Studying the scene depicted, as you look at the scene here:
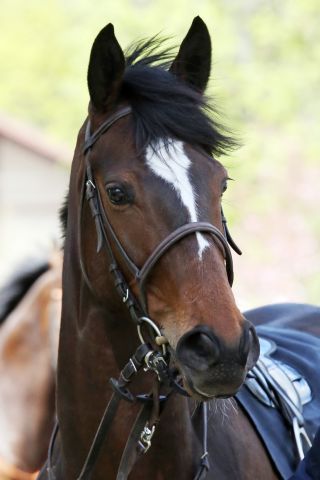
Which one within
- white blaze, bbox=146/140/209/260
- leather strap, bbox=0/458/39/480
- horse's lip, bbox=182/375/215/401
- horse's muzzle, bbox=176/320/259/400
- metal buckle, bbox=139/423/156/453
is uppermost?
white blaze, bbox=146/140/209/260

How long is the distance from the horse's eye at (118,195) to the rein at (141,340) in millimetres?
85

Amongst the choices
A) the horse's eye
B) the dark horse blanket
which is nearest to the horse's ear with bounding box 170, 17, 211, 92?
Result: the horse's eye

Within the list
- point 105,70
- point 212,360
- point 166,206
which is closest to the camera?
point 212,360

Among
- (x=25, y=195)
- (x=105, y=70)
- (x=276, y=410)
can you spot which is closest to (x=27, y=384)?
(x=276, y=410)

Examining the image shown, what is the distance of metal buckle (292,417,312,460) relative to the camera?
3385 millimetres

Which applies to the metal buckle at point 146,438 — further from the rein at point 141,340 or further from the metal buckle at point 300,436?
the metal buckle at point 300,436

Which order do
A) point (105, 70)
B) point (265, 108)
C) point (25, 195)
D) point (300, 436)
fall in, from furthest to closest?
point (25, 195) < point (265, 108) < point (300, 436) < point (105, 70)

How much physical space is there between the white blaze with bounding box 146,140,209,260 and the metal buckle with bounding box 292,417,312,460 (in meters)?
1.17

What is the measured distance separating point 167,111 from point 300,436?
1412 millimetres

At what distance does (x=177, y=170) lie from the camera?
2682mm

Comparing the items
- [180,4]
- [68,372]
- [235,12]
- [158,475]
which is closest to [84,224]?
[68,372]

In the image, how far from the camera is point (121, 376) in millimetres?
2838

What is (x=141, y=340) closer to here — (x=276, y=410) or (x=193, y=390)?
(x=193, y=390)

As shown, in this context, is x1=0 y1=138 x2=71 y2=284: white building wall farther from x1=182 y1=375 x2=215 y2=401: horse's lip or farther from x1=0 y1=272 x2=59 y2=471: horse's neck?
x1=182 y1=375 x2=215 y2=401: horse's lip
